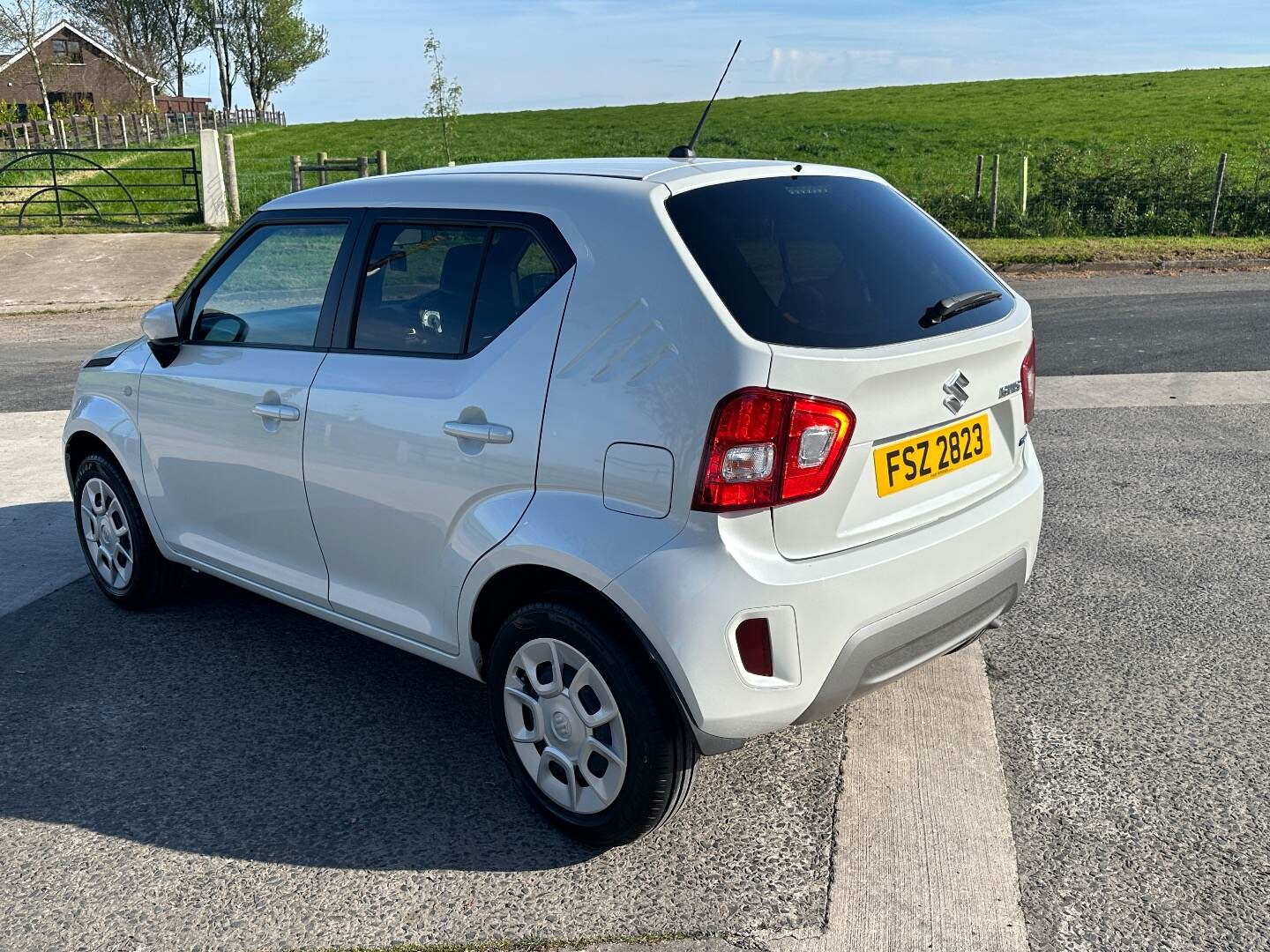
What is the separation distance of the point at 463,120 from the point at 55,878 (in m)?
61.6

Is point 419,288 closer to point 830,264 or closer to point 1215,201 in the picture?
point 830,264

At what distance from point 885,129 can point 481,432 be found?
45890mm

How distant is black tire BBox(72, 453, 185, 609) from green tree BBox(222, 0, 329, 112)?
267 feet

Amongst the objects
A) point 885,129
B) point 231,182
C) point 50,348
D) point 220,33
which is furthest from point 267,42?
point 50,348

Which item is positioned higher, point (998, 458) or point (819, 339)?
point (819, 339)

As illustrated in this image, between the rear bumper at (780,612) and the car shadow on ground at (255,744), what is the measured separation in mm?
712

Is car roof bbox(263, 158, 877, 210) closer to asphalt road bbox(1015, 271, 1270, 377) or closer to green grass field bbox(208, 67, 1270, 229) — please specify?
asphalt road bbox(1015, 271, 1270, 377)

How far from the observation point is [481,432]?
3.16 m

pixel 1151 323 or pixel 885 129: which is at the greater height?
pixel 885 129

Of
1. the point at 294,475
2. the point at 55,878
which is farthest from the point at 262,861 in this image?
the point at 294,475

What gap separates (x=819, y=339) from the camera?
287 centimetres

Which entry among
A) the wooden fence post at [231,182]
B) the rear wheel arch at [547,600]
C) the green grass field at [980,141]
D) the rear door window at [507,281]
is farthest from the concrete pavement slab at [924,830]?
the wooden fence post at [231,182]

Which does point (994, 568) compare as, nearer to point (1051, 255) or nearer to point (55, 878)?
point (55, 878)

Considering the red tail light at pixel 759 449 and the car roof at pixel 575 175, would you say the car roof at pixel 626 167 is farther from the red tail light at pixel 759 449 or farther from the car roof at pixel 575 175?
the red tail light at pixel 759 449
